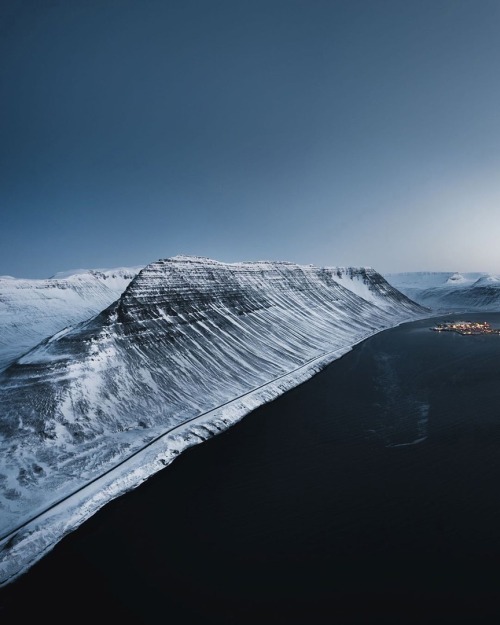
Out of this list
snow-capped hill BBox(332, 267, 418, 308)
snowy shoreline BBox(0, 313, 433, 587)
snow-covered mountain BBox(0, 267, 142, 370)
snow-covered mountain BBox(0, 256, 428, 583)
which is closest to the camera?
Answer: snowy shoreline BBox(0, 313, 433, 587)

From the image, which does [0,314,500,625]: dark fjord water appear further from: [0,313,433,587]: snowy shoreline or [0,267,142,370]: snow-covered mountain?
[0,267,142,370]: snow-covered mountain

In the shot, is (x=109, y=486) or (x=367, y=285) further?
(x=367, y=285)

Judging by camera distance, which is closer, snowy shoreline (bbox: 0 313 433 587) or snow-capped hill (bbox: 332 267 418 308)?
snowy shoreline (bbox: 0 313 433 587)

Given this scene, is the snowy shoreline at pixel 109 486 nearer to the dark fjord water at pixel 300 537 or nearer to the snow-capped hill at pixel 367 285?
the dark fjord water at pixel 300 537

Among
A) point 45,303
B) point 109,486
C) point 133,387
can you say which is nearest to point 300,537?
point 109,486

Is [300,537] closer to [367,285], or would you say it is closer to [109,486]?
[109,486]

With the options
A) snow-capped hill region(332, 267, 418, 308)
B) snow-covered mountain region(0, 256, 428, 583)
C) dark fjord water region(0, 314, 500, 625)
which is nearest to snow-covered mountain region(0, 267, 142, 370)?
snow-covered mountain region(0, 256, 428, 583)

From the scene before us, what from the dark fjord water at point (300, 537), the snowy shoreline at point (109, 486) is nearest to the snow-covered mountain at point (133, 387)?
the snowy shoreline at point (109, 486)

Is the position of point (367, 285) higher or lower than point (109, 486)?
higher
